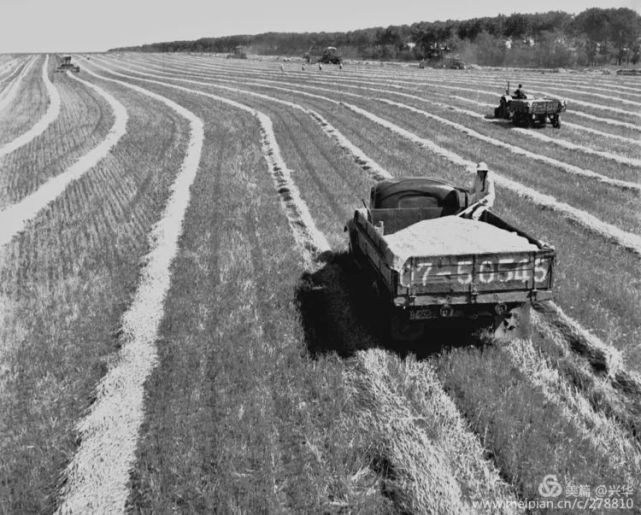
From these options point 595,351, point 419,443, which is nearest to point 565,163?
point 595,351

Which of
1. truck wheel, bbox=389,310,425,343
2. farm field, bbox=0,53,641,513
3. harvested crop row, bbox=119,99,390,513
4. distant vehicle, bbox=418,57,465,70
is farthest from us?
distant vehicle, bbox=418,57,465,70

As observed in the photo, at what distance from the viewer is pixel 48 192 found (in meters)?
16.9

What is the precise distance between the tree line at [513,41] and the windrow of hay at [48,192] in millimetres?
55922

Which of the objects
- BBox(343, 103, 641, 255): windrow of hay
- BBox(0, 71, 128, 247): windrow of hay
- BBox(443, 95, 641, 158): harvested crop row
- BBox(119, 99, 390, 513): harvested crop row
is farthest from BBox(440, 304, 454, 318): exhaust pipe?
BBox(443, 95, 641, 158): harvested crop row

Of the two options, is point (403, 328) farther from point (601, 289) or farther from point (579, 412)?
point (601, 289)

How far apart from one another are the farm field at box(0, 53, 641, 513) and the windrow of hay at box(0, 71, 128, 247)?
9cm

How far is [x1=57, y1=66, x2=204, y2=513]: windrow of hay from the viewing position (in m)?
5.38

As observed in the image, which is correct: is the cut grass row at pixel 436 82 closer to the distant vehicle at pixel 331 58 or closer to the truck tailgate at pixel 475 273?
the distant vehicle at pixel 331 58

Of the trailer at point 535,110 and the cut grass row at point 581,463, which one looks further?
the trailer at point 535,110

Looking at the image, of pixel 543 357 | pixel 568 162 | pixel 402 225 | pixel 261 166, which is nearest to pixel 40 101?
pixel 261 166

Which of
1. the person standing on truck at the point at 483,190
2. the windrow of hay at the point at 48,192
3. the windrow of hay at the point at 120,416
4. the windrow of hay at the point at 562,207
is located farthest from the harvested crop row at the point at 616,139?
the windrow of hay at the point at 48,192

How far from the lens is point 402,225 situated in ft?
31.8

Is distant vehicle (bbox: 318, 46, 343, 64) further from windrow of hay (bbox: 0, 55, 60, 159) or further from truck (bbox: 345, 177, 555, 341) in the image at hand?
truck (bbox: 345, 177, 555, 341)

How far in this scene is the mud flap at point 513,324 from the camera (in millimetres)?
7828
